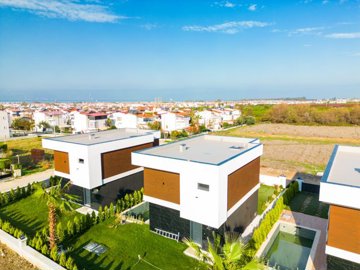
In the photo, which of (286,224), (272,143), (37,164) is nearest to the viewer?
(286,224)

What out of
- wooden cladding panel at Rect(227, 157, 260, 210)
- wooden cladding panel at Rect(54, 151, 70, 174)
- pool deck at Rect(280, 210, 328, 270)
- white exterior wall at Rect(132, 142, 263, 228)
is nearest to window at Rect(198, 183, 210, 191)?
white exterior wall at Rect(132, 142, 263, 228)

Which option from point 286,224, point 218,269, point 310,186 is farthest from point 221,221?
point 310,186

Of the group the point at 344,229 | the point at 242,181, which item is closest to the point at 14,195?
the point at 242,181

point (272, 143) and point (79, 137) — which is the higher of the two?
point (79, 137)

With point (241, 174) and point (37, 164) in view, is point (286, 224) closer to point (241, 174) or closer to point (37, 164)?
point (241, 174)

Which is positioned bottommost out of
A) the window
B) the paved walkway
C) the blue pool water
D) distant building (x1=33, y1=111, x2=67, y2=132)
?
the blue pool water

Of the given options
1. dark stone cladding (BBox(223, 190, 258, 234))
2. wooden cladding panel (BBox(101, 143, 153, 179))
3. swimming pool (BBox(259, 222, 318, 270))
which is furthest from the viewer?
wooden cladding panel (BBox(101, 143, 153, 179))

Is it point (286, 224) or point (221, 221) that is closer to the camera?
point (221, 221)

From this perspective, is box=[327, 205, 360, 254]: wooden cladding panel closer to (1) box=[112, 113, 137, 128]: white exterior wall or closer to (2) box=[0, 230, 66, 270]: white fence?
(2) box=[0, 230, 66, 270]: white fence
